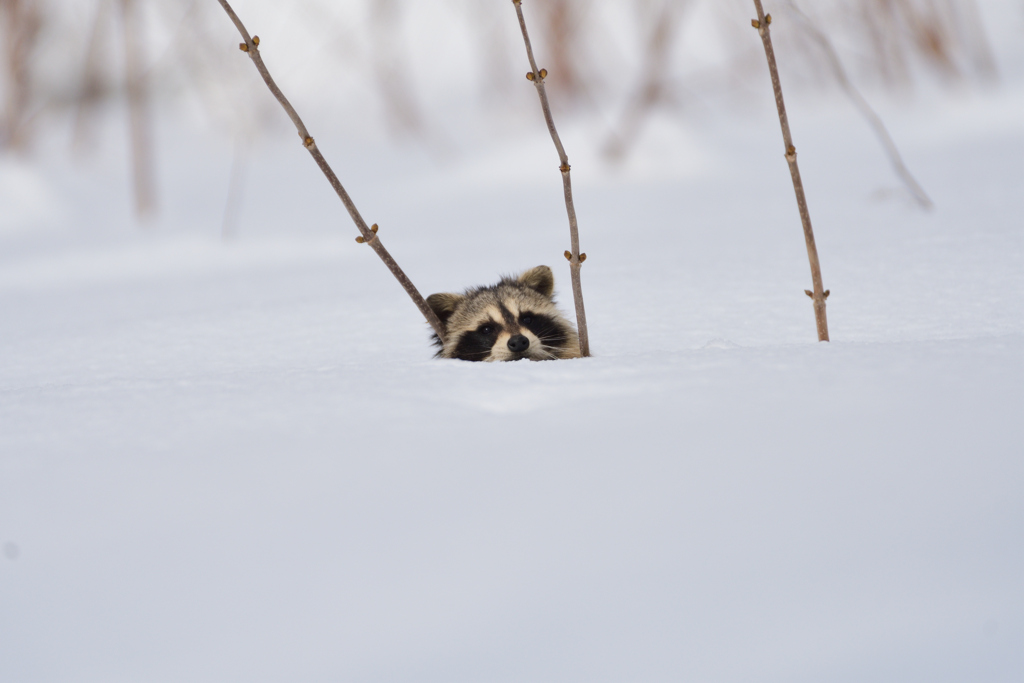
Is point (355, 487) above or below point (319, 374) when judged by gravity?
below

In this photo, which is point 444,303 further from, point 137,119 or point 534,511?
point 137,119

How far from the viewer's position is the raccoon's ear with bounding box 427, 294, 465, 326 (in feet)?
13.1

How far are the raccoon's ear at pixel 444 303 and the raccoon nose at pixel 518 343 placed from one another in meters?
0.55

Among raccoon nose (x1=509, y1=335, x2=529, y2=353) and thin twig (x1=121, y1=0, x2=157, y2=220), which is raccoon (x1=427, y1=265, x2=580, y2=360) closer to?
raccoon nose (x1=509, y1=335, x2=529, y2=353)

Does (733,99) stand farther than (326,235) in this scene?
Yes

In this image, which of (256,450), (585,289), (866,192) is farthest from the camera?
(866,192)

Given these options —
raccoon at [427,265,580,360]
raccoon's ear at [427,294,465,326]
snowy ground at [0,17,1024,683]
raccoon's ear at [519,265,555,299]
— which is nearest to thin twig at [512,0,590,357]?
snowy ground at [0,17,1024,683]

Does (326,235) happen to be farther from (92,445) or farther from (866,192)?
(92,445)

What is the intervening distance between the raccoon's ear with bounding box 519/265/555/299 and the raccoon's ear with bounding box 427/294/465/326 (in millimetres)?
362

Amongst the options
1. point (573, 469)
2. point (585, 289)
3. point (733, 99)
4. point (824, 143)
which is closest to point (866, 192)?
point (824, 143)

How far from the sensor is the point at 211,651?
1392 mm

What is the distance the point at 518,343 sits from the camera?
3.58 meters

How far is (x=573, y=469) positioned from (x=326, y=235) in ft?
18.5

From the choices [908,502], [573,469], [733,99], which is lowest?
Result: [908,502]
